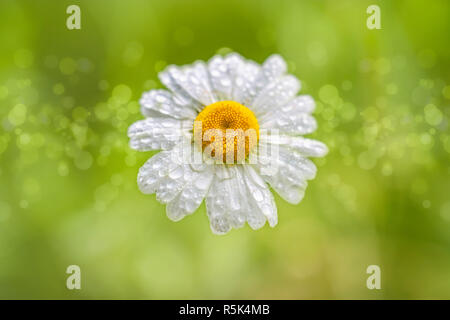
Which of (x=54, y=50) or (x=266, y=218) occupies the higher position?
(x=54, y=50)

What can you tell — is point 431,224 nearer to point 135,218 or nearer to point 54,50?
point 135,218

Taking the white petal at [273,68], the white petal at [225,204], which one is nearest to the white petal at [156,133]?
the white petal at [225,204]

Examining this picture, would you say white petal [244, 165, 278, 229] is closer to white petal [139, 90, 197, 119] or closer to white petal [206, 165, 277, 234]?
white petal [206, 165, 277, 234]

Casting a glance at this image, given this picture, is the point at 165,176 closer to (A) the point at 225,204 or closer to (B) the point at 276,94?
(A) the point at 225,204

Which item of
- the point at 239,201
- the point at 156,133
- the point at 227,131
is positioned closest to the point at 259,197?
the point at 239,201

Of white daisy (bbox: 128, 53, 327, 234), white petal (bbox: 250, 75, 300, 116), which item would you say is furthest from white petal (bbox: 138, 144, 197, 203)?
white petal (bbox: 250, 75, 300, 116)

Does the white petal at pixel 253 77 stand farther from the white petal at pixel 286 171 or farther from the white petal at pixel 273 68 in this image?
the white petal at pixel 286 171

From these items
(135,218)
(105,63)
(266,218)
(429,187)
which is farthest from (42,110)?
(429,187)
